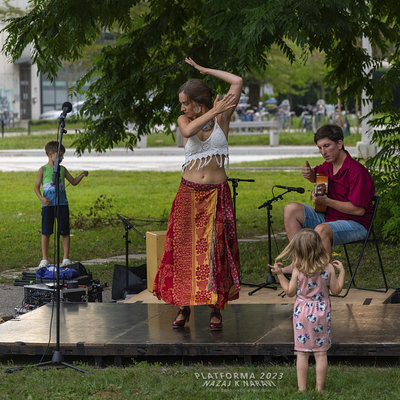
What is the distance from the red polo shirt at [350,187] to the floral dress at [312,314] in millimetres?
2371

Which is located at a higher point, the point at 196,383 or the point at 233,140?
the point at 233,140

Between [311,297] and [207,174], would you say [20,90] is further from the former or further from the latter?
[311,297]

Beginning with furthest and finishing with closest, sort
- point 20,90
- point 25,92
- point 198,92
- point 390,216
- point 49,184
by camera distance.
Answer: point 25,92
point 20,90
point 390,216
point 49,184
point 198,92

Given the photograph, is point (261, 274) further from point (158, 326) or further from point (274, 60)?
point (274, 60)

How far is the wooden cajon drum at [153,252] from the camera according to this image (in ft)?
29.5

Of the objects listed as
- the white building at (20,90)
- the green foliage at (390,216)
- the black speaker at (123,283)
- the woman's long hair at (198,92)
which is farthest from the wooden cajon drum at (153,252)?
the white building at (20,90)

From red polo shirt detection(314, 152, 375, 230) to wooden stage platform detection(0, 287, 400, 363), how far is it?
0.75 metres

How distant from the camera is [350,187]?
8.29 m

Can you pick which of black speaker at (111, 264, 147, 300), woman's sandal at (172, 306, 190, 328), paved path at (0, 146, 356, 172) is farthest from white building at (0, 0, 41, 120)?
woman's sandal at (172, 306, 190, 328)

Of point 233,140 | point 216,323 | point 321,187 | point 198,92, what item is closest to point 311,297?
point 216,323

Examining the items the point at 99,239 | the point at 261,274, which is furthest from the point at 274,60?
the point at 261,274

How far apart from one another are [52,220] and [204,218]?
468 centimetres

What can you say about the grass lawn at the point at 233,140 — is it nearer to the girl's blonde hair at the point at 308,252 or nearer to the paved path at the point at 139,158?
the paved path at the point at 139,158

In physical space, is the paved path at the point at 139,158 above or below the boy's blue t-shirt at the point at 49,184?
below
